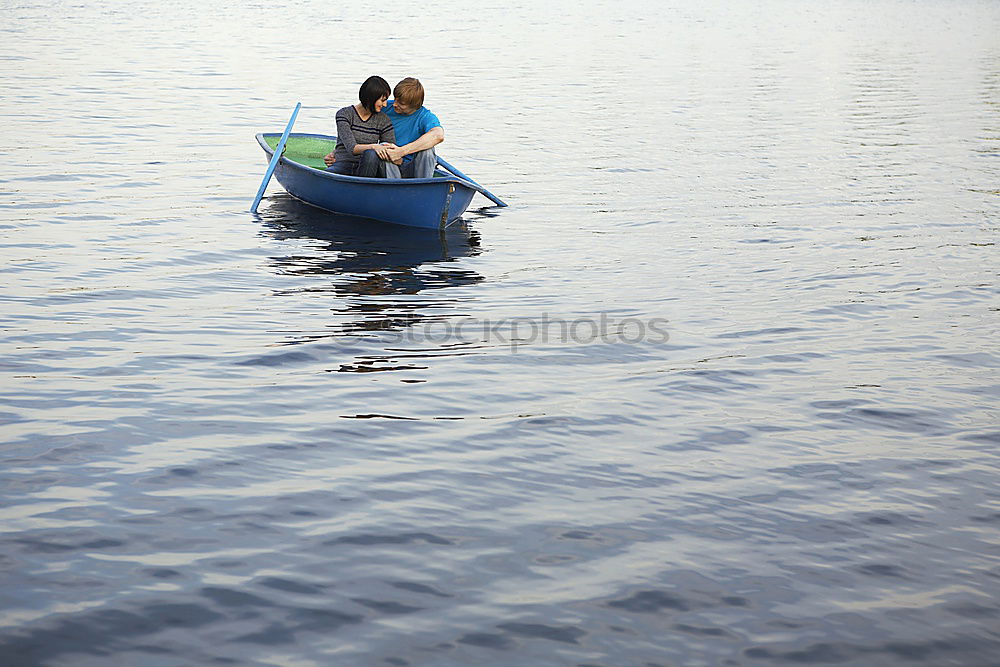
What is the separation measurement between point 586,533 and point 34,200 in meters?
10.4

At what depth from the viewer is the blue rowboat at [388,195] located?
12.1 metres

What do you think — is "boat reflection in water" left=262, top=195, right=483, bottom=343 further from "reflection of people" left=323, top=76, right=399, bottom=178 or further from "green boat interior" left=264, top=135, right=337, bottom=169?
"green boat interior" left=264, top=135, right=337, bottom=169

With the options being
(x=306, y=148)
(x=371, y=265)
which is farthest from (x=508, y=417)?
(x=306, y=148)

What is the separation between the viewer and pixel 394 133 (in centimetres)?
1270

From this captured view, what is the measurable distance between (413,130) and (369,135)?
0.52 m

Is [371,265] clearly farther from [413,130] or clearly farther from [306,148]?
[306,148]

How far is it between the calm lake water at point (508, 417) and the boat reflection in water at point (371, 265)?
7 cm

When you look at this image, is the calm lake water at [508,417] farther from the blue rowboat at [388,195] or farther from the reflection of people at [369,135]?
the reflection of people at [369,135]

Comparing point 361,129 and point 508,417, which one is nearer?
point 508,417

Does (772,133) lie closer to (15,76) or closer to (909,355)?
(909,355)

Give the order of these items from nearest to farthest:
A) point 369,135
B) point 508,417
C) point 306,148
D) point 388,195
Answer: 1. point 508,417
2. point 388,195
3. point 369,135
4. point 306,148

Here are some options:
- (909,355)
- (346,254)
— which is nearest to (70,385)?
(346,254)

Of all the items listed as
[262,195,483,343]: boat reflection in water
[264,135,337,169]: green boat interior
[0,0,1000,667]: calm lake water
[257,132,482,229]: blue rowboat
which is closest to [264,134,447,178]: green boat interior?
[264,135,337,169]: green boat interior

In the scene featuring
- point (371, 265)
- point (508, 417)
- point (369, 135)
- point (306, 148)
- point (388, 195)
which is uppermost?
point (306, 148)
